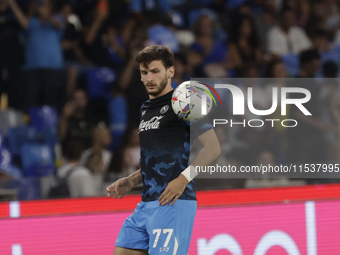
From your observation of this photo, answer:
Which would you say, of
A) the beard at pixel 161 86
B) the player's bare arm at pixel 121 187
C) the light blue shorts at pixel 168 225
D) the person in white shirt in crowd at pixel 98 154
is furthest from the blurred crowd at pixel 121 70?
the beard at pixel 161 86

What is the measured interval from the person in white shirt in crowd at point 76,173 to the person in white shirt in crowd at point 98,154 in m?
0.08

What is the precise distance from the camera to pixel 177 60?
6.63m

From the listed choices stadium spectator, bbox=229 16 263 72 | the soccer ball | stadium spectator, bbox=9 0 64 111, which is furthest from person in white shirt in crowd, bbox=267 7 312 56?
the soccer ball

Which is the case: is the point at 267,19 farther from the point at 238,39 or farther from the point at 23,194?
the point at 23,194

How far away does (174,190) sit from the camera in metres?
2.57

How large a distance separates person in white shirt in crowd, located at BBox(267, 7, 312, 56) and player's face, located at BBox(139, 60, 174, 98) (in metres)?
5.13

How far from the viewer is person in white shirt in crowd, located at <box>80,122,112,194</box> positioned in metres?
5.63

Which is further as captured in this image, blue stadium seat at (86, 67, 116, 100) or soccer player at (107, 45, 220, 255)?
blue stadium seat at (86, 67, 116, 100)

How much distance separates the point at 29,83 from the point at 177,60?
6.19ft

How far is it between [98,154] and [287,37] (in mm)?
3673

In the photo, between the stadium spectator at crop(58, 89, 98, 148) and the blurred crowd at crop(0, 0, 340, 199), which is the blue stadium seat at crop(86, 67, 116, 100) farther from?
the stadium spectator at crop(58, 89, 98, 148)

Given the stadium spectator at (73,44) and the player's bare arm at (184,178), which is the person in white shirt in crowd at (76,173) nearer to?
the stadium spectator at (73,44)

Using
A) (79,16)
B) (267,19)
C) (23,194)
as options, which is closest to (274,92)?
(267,19)

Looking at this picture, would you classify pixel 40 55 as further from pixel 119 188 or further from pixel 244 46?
pixel 119 188
